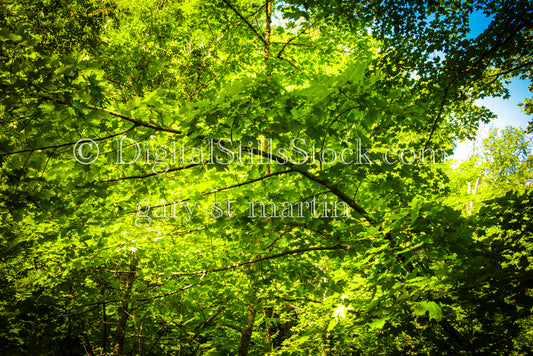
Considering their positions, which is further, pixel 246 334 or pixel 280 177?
pixel 246 334

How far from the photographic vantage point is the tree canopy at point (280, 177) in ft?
5.57

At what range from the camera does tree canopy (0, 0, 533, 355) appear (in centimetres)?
170

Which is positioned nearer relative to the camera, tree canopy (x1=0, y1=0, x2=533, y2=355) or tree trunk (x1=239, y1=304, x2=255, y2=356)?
tree canopy (x1=0, y1=0, x2=533, y2=355)

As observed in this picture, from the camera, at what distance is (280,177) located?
3312mm

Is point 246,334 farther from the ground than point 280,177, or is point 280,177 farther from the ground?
point 280,177

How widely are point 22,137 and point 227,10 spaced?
485cm

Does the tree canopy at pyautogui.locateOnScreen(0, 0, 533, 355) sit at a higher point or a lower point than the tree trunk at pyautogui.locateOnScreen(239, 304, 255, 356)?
higher

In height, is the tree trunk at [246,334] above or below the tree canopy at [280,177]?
below

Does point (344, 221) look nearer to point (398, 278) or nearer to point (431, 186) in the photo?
point (398, 278)

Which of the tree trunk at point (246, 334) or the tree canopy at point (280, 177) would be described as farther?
the tree trunk at point (246, 334)

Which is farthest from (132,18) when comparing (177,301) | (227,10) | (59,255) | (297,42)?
(177,301)

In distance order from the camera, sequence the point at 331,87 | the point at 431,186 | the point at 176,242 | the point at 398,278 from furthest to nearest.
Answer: the point at 176,242 < the point at 431,186 < the point at 398,278 < the point at 331,87

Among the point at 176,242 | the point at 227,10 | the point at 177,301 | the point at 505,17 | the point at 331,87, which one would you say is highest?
the point at 227,10

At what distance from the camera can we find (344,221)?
2547 millimetres
